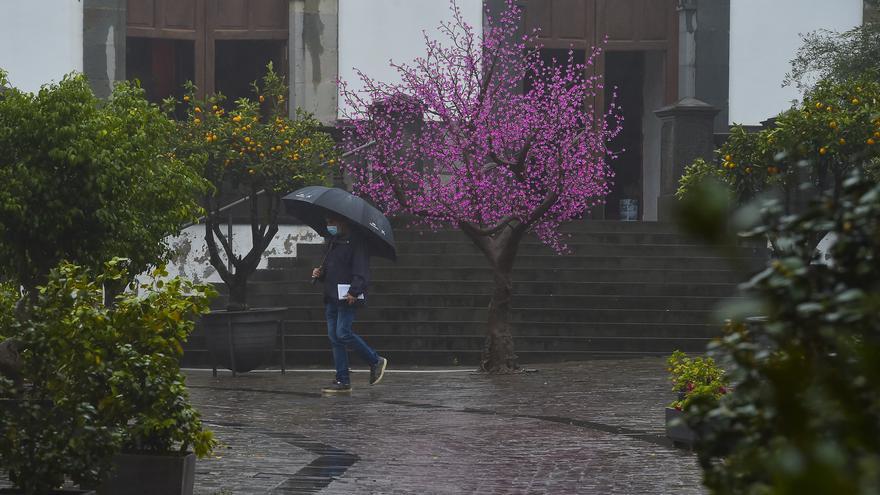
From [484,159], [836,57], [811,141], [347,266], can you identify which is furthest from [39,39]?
[811,141]

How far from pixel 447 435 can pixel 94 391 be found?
166 inches

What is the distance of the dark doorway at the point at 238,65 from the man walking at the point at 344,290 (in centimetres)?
1143

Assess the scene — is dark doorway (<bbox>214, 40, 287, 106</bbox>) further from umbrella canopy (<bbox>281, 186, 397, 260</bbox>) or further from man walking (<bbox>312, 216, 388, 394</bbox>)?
man walking (<bbox>312, 216, 388, 394</bbox>)

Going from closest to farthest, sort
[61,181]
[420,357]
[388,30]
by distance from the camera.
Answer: [61,181], [420,357], [388,30]

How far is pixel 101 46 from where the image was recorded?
22.2m

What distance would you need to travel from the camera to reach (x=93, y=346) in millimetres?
6707

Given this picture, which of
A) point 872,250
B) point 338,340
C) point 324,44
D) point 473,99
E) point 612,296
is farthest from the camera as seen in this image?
point 324,44

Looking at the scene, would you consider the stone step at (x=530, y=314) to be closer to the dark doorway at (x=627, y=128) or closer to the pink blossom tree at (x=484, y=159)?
the pink blossom tree at (x=484, y=159)

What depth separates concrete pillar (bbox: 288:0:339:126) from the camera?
74.8 ft

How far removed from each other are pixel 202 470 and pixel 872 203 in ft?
21.3

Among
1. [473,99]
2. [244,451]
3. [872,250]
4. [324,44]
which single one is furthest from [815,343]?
[324,44]

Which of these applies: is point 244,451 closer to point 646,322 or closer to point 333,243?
point 333,243

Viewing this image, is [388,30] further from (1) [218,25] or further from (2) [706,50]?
(2) [706,50]

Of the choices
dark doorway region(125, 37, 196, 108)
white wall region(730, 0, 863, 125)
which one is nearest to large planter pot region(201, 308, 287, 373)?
dark doorway region(125, 37, 196, 108)
